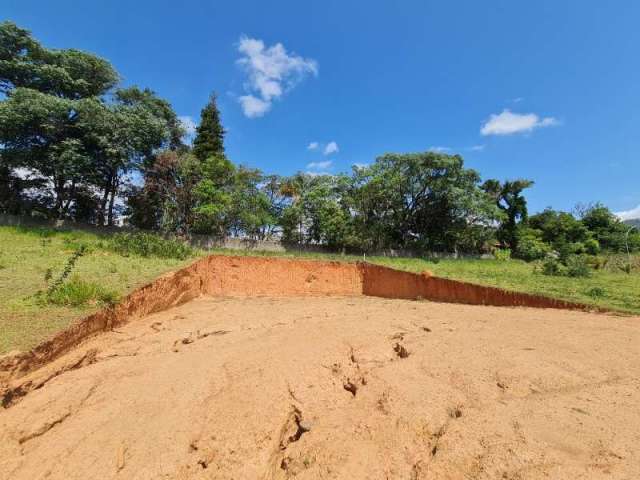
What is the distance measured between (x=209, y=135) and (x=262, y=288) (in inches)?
688

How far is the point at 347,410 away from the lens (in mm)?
3430

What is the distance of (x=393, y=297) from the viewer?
640 inches

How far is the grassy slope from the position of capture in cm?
494

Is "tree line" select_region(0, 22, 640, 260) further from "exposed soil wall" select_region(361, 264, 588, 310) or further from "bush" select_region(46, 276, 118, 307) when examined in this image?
"bush" select_region(46, 276, 118, 307)

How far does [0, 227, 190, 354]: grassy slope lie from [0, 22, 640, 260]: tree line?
6.75 metres

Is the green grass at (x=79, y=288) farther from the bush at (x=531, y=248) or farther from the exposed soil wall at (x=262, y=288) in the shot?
the bush at (x=531, y=248)

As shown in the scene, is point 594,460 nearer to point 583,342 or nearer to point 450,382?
point 450,382

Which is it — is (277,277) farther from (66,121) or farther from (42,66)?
(42,66)

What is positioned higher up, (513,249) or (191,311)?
(513,249)

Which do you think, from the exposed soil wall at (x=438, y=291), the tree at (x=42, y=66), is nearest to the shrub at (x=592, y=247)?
the exposed soil wall at (x=438, y=291)

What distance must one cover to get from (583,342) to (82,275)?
397 inches

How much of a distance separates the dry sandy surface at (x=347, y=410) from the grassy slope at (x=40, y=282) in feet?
1.99

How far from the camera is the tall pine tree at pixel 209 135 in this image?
2747 centimetres

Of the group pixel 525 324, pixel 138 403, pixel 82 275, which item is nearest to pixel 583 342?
pixel 525 324
